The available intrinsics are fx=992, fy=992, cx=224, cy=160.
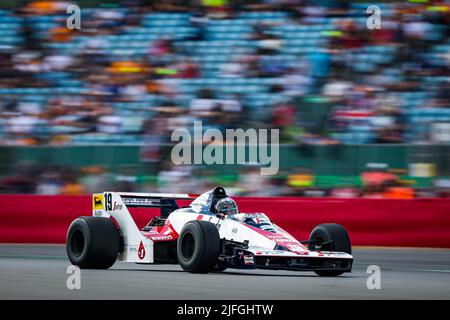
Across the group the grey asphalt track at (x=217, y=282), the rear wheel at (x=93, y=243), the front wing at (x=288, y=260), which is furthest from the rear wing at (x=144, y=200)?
the front wing at (x=288, y=260)

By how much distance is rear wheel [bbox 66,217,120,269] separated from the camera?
12.5m

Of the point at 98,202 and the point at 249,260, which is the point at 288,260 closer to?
the point at 249,260

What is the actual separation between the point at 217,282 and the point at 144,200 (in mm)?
3415

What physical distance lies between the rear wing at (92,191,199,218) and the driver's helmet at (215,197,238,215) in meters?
1.18

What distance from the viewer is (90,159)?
18000 millimetres

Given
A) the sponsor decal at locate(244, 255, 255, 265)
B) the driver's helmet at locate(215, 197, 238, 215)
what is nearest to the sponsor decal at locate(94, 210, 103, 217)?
the driver's helmet at locate(215, 197, 238, 215)

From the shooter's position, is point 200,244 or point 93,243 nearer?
point 200,244

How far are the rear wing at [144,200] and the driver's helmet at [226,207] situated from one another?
3.89 feet

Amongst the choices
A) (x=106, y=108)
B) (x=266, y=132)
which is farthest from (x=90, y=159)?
(x=266, y=132)

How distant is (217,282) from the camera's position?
10.5m

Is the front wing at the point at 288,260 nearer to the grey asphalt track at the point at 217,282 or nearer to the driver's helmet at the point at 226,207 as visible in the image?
the grey asphalt track at the point at 217,282

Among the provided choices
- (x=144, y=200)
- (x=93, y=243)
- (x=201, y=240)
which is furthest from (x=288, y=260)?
(x=144, y=200)

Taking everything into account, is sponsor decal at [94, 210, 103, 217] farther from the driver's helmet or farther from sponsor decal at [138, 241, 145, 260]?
the driver's helmet
